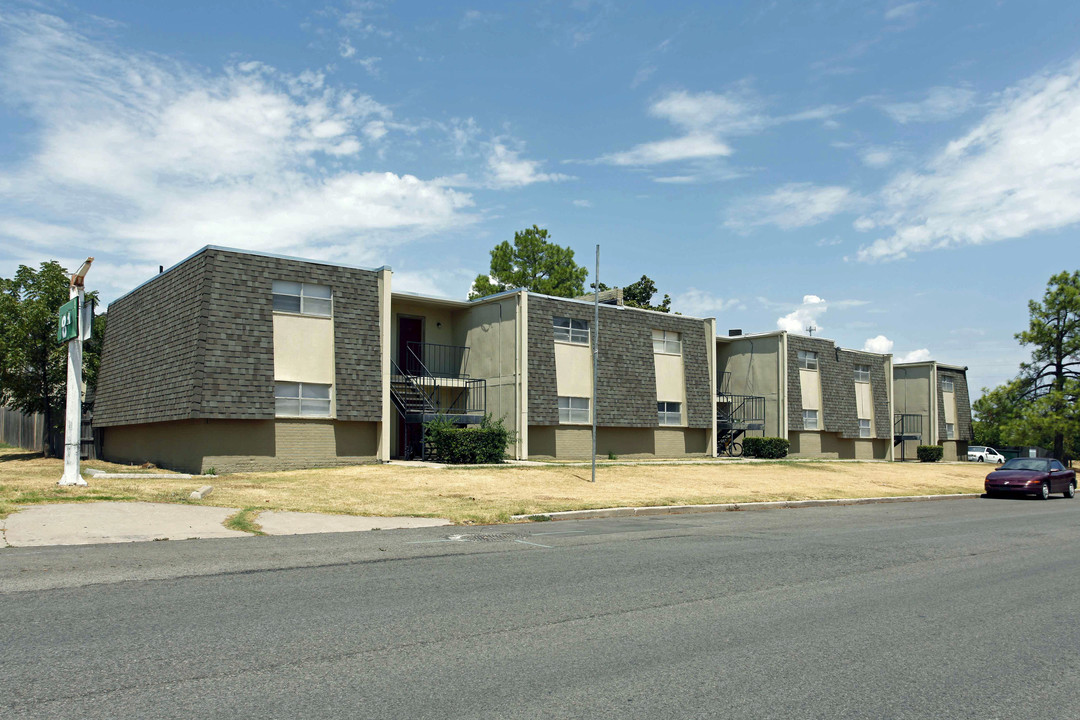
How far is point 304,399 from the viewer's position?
25.8m

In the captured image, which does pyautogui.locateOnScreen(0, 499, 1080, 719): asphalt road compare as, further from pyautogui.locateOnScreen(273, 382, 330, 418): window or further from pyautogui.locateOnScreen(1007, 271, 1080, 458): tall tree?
pyautogui.locateOnScreen(1007, 271, 1080, 458): tall tree

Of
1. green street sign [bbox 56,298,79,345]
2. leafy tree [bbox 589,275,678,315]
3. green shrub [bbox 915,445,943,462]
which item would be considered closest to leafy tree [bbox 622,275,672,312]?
leafy tree [bbox 589,275,678,315]

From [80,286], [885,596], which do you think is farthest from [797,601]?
[80,286]

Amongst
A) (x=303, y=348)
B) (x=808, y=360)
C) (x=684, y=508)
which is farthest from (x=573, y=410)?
(x=808, y=360)

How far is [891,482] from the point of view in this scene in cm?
3030

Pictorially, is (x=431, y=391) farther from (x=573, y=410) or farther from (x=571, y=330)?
(x=571, y=330)

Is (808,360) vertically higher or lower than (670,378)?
higher

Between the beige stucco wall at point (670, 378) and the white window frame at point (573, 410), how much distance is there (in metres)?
4.31

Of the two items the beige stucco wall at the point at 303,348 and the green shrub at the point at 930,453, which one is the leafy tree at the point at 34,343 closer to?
the beige stucco wall at the point at 303,348

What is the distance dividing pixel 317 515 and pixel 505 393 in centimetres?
1652

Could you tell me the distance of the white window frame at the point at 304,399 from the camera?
2536cm

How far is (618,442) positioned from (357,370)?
1213 cm

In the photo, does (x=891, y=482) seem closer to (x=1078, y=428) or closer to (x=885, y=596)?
(x=885, y=596)

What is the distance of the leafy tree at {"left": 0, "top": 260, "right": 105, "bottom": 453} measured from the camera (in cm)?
3064
